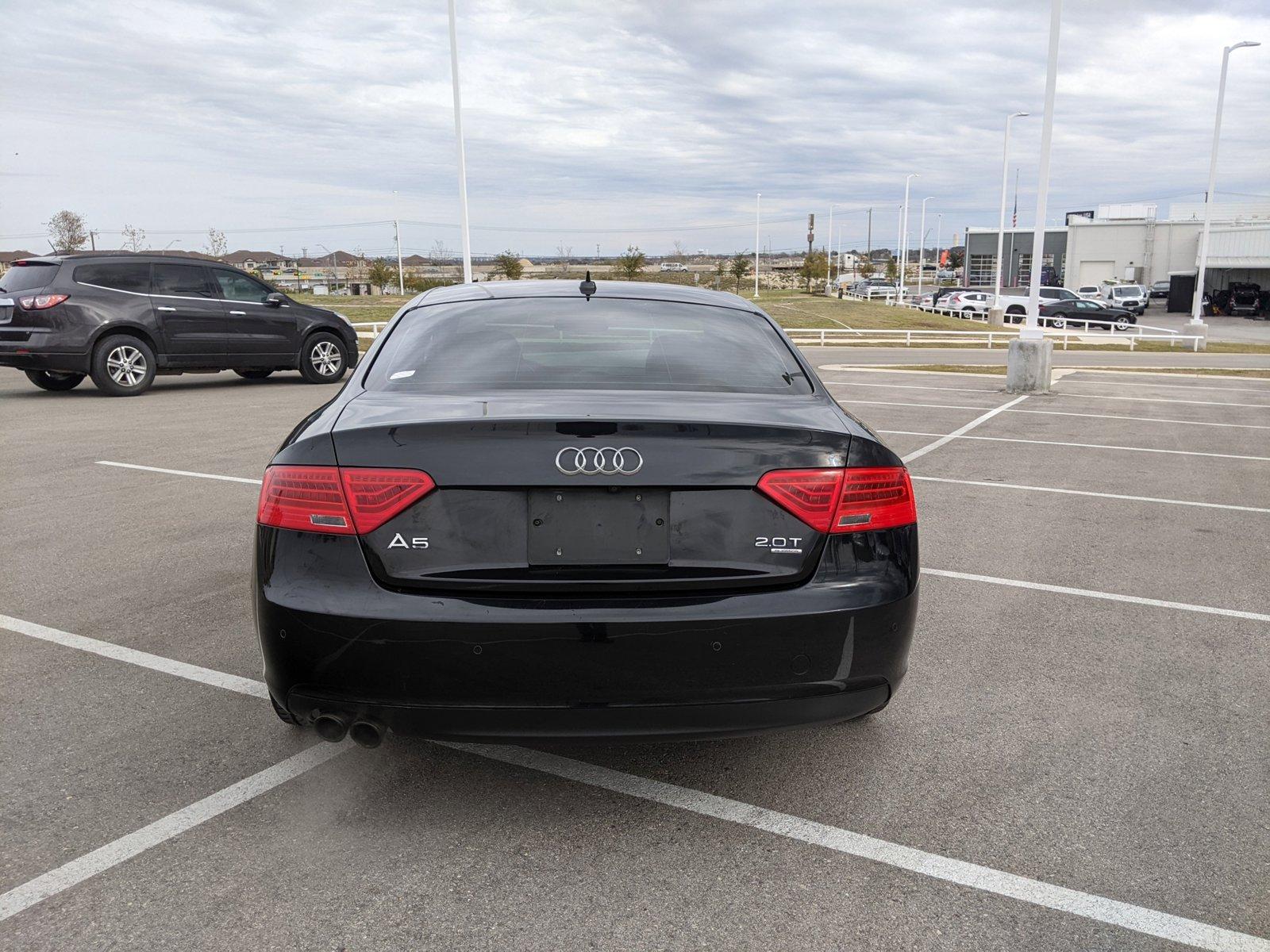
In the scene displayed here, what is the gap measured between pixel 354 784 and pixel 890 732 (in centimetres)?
186

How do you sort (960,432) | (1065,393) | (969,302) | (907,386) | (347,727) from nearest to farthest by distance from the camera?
(347,727) → (960,432) → (1065,393) → (907,386) → (969,302)

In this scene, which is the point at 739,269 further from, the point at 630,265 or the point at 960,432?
the point at 960,432

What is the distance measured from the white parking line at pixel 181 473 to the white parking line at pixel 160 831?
466cm

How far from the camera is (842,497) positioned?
2939mm

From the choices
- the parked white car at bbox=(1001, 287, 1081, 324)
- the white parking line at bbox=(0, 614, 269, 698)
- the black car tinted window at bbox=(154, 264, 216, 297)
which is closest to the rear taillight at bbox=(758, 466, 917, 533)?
the white parking line at bbox=(0, 614, 269, 698)

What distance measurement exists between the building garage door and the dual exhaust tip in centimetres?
9052

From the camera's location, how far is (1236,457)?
10.0 meters

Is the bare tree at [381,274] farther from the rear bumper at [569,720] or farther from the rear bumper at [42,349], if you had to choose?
the rear bumper at [569,720]

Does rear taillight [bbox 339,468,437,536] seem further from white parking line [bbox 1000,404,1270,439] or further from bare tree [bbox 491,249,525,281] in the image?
bare tree [bbox 491,249,525,281]

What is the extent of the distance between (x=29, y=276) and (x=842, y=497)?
44.5 feet

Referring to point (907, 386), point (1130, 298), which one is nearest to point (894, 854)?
point (907, 386)

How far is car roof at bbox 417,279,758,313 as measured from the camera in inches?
165

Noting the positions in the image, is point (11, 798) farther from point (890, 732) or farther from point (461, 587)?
point (890, 732)

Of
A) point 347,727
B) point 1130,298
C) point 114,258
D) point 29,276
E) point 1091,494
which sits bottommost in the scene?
point 1130,298
